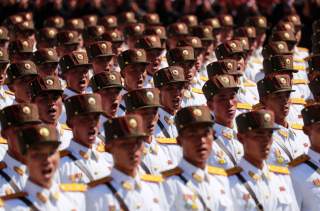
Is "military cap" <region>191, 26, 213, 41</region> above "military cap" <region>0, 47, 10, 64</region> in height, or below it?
below

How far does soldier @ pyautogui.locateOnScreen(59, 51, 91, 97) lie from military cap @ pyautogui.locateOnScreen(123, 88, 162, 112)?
1.47 meters

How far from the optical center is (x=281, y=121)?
11031 millimetres

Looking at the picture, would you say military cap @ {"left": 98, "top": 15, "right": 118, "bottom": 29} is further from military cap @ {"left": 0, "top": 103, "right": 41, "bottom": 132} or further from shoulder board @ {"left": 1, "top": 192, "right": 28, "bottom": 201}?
shoulder board @ {"left": 1, "top": 192, "right": 28, "bottom": 201}

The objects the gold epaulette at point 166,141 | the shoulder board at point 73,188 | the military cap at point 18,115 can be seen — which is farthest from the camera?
the gold epaulette at point 166,141

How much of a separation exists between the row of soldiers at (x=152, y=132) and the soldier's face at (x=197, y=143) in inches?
0.5

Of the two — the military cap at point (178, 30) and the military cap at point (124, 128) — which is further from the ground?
the military cap at point (178, 30)

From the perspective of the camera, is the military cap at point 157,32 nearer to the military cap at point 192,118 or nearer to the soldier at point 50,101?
the soldier at point 50,101

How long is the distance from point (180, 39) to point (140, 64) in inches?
109

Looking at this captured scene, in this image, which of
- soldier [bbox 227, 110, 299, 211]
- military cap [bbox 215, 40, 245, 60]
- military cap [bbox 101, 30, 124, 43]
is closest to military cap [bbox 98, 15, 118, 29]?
military cap [bbox 101, 30, 124, 43]

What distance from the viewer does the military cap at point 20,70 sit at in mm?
11594

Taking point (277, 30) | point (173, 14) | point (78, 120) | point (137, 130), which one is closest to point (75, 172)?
point (78, 120)

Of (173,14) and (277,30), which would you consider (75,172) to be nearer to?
(277,30)

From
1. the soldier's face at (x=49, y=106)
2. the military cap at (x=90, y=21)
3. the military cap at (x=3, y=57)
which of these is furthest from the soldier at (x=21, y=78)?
the military cap at (x=90, y=21)

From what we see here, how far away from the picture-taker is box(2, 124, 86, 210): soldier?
8211 mm
